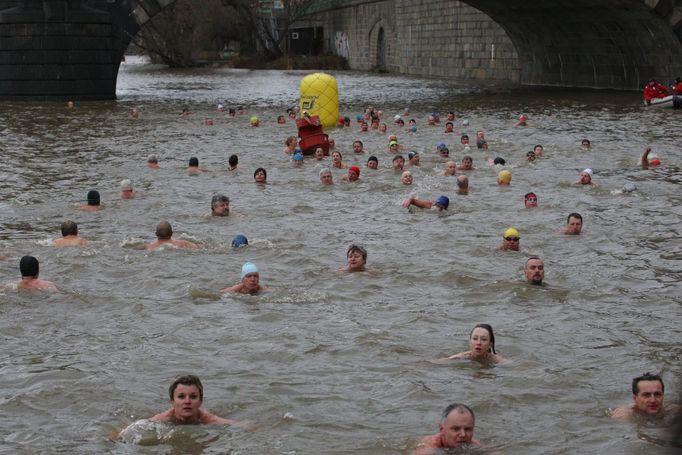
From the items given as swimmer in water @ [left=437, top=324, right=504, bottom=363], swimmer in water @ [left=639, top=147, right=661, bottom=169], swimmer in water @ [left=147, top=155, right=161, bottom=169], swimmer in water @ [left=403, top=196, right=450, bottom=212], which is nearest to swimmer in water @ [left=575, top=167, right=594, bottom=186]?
swimmer in water @ [left=639, top=147, right=661, bottom=169]

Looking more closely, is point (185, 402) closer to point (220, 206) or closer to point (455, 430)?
point (455, 430)

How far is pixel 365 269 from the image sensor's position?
48.9 feet

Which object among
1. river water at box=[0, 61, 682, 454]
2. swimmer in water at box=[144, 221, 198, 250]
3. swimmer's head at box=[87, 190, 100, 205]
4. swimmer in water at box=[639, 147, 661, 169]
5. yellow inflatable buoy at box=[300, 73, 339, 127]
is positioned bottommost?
river water at box=[0, 61, 682, 454]

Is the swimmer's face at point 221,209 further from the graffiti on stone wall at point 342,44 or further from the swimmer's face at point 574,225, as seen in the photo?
the graffiti on stone wall at point 342,44

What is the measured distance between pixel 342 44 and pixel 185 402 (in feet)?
268

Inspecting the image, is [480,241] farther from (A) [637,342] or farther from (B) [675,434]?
(B) [675,434]

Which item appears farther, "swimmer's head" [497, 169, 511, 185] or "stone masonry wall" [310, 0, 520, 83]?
"stone masonry wall" [310, 0, 520, 83]

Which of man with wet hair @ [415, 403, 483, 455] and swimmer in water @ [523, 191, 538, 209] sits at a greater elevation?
swimmer in water @ [523, 191, 538, 209]

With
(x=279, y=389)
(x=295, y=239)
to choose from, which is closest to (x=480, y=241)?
(x=295, y=239)

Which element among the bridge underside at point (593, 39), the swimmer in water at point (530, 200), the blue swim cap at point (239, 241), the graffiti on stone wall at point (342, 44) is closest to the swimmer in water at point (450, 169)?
the swimmer in water at point (530, 200)

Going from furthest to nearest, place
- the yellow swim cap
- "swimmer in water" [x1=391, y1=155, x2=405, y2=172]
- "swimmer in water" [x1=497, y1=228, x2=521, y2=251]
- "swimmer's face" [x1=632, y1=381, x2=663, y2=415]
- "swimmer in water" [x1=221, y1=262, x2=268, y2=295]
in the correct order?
"swimmer in water" [x1=391, y1=155, x2=405, y2=172] < the yellow swim cap < "swimmer in water" [x1=497, y1=228, x2=521, y2=251] < "swimmer in water" [x1=221, y1=262, x2=268, y2=295] < "swimmer's face" [x1=632, y1=381, x2=663, y2=415]

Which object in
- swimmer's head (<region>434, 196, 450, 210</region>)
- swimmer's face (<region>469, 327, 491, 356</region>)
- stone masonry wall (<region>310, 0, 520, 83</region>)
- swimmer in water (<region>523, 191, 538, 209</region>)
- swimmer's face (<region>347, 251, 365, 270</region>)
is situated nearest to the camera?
swimmer's face (<region>469, 327, 491, 356</region>)

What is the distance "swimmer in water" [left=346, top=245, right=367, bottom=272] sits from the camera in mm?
14648

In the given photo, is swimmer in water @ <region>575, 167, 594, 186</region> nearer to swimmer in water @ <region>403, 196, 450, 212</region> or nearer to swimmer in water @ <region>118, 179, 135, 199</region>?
swimmer in water @ <region>403, 196, 450, 212</region>
